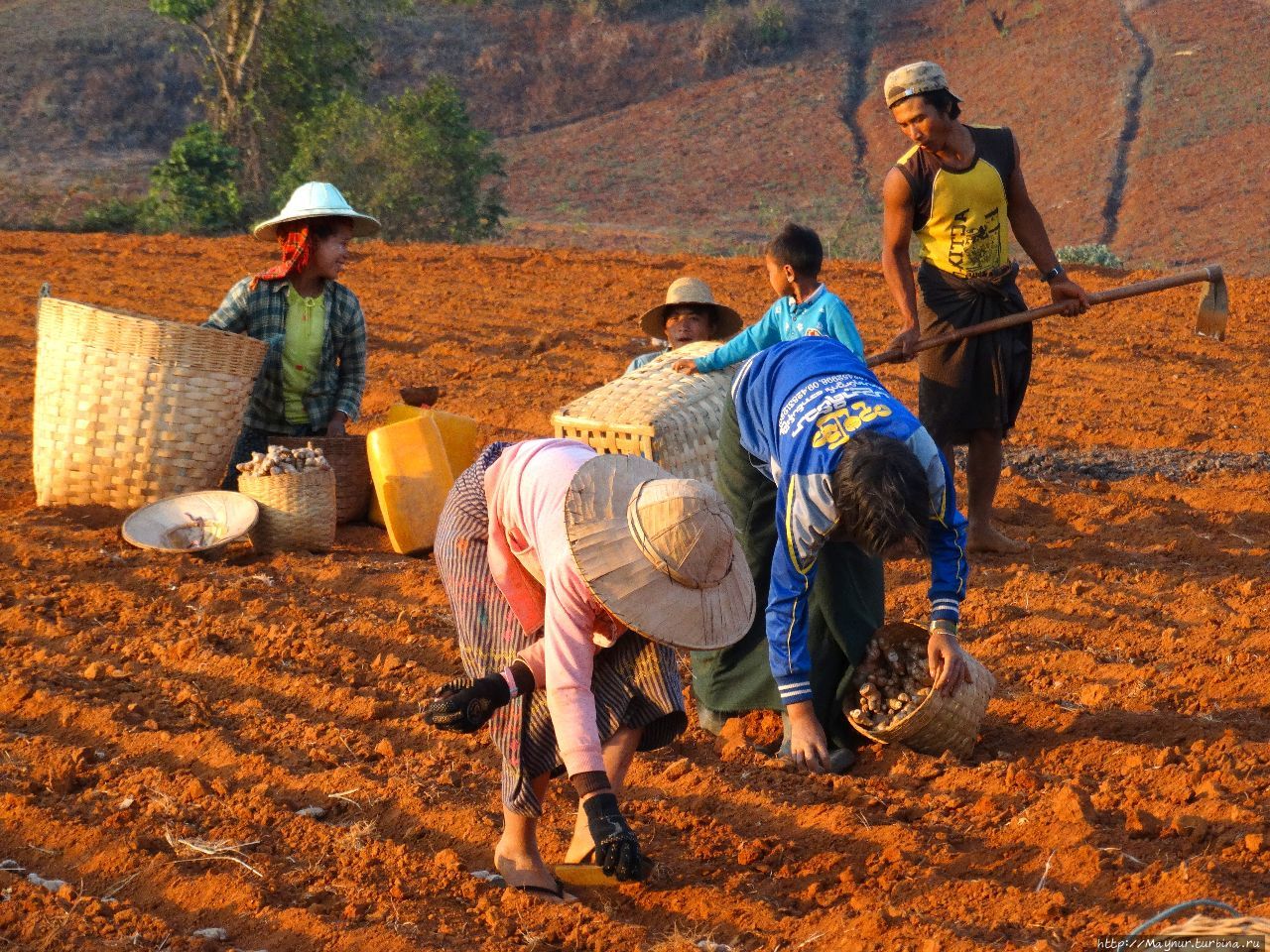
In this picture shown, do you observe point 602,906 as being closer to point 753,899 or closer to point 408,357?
point 753,899

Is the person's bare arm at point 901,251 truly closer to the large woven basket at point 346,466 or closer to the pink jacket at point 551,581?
the large woven basket at point 346,466

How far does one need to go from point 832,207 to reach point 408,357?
1458 cm

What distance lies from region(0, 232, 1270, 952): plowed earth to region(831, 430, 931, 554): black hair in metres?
0.77

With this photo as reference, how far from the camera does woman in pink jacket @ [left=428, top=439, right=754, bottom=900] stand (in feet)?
8.84

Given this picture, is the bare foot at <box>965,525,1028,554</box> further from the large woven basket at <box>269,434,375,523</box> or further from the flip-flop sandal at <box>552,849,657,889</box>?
Answer: the flip-flop sandal at <box>552,849,657,889</box>

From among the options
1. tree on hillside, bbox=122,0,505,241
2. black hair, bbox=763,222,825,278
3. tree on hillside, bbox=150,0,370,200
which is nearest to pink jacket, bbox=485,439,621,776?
black hair, bbox=763,222,825,278

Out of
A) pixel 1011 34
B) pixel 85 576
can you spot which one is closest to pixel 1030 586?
pixel 85 576

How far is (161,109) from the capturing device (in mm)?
25438

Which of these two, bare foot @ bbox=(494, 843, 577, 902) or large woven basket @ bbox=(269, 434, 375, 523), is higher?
large woven basket @ bbox=(269, 434, 375, 523)

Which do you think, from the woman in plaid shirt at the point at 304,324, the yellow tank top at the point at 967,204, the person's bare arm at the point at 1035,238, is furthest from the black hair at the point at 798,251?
the woman in plaid shirt at the point at 304,324

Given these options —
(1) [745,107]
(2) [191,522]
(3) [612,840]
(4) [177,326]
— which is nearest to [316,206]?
(4) [177,326]

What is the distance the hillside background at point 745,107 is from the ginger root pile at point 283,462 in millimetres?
13572

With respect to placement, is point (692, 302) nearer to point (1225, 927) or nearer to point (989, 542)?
point (989, 542)

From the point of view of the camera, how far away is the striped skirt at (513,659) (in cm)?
309
